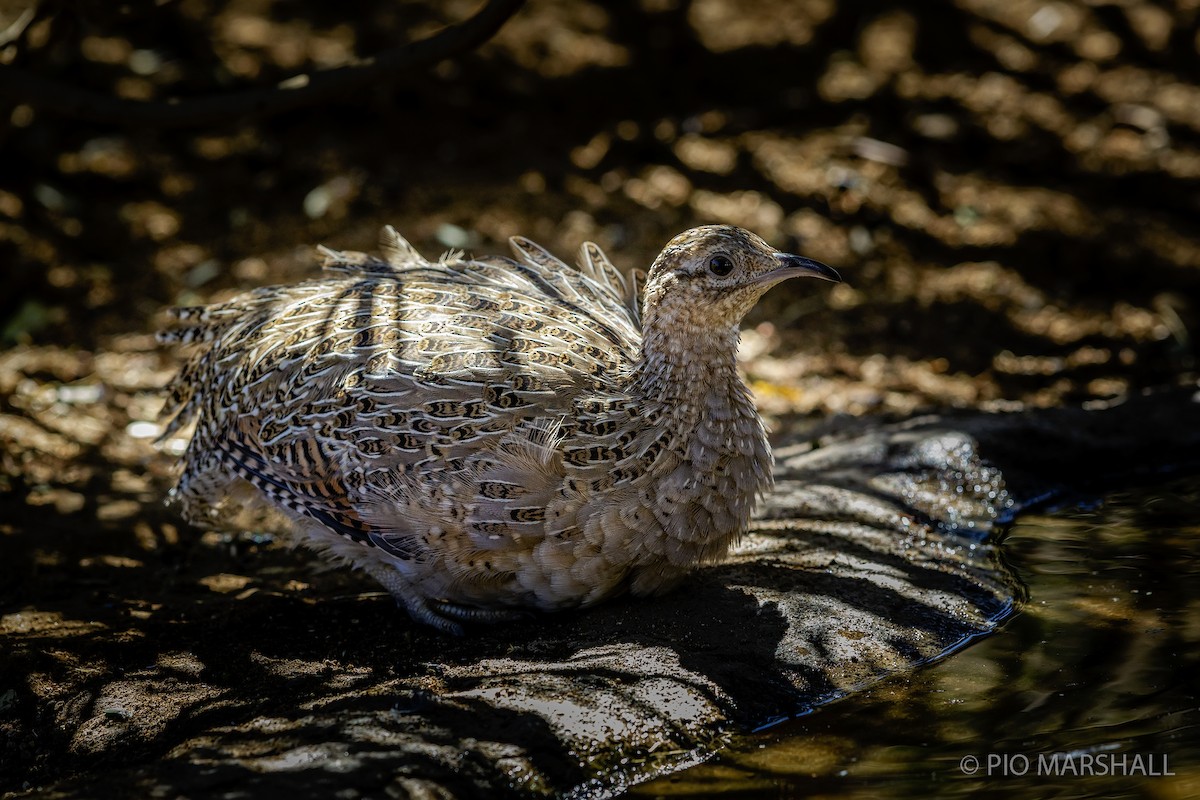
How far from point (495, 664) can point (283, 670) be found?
83cm

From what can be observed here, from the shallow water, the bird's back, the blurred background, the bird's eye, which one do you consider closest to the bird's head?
the bird's eye

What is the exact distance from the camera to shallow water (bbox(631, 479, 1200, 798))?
3.95 meters

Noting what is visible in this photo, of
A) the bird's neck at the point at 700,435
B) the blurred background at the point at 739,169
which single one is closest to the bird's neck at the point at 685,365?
the bird's neck at the point at 700,435

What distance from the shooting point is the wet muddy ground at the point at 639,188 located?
745cm

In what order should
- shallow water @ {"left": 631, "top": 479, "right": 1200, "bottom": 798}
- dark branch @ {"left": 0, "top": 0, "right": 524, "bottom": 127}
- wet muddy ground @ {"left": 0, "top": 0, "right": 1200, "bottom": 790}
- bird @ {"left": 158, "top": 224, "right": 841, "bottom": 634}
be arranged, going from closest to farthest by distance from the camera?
shallow water @ {"left": 631, "top": 479, "right": 1200, "bottom": 798} → bird @ {"left": 158, "top": 224, "right": 841, "bottom": 634} → dark branch @ {"left": 0, "top": 0, "right": 524, "bottom": 127} → wet muddy ground @ {"left": 0, "top": 0, "right": 1200, "bottom": 790}

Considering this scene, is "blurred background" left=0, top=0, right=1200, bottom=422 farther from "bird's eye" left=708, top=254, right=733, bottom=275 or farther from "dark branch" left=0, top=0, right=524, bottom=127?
"bird's eye" left=708, top=254, right=733, bottom=275

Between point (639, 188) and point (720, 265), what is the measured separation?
15.7ft

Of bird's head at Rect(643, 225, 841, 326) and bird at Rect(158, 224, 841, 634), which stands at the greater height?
bird's head at Rect(643, 225, 841, 326)

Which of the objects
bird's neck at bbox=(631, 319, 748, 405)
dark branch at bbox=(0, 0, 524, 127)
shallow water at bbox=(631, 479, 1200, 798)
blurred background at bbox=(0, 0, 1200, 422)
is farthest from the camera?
blurred background at bbox=(0, 0, 1200, 422)

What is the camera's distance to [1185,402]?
6527 mm

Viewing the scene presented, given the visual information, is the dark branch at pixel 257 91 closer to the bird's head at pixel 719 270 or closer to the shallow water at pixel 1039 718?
the bird's head at pixel 719 270

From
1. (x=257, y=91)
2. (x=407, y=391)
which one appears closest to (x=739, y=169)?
(x=257, y=91)

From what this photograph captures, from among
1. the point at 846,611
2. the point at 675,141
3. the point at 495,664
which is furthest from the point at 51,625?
the point at 675,141

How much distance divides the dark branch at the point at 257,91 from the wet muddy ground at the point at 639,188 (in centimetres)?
13
